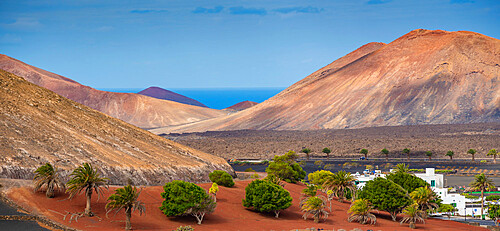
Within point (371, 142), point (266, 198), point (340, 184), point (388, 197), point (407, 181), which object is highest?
point (371, 142)

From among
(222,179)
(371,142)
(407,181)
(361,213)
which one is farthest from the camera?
(371,142)

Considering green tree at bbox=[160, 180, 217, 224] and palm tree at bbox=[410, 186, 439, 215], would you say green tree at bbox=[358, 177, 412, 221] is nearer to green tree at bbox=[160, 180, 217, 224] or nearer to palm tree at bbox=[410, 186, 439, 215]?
palm tree at bbox=[410, 186, 439, 215]

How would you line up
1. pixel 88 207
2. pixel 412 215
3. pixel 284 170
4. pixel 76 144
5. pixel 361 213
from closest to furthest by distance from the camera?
pixel 88 207, pixel 361 213, pixel 412 215, pixel 76 144, pixel 284 170

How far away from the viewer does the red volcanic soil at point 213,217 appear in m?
43.4

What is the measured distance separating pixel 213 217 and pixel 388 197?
16352 mm

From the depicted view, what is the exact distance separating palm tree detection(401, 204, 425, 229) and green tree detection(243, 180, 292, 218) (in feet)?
32.4

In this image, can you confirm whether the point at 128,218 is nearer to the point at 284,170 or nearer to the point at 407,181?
the point at 284,170

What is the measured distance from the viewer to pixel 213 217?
162 ft

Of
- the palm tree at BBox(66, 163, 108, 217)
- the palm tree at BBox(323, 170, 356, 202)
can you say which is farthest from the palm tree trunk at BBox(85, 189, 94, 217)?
the palm tree at BBox(323, 170, 356, 202)

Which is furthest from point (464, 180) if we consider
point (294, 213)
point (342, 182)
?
point (294, 213)

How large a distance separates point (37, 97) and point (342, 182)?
3192 centimetres

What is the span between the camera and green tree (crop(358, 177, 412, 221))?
56.5m

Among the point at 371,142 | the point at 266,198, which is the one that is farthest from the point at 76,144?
the point at 371,142

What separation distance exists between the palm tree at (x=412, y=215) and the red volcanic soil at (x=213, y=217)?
0.59 m
